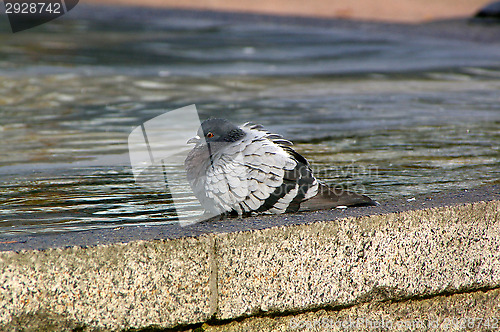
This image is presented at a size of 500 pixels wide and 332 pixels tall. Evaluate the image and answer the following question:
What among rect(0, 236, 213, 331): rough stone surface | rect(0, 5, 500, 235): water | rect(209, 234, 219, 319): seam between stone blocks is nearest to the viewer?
rect(0, 236, 213, 331): rough stone surface

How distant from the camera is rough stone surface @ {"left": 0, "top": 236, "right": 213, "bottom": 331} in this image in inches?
104

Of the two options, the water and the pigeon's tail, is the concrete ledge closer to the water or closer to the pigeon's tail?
the pigeon's tail

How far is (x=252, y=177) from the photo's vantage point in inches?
122

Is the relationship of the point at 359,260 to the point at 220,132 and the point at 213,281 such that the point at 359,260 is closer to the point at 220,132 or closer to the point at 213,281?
the point at 213,281

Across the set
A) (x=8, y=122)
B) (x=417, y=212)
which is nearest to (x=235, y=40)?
(x=8, y=122)

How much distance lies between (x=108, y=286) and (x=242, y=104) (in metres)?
5.21

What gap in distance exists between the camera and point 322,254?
305 cm

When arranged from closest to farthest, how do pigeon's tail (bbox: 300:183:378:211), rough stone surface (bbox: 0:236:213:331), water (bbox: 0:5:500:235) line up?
rough stone surface (bbox: 0:236:213:331) < pigeon's tail (bbox: 300:183:378:211) < water (bbox: 0:5:500:235)

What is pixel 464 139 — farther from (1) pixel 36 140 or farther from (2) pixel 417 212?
(1) pixel 36 140

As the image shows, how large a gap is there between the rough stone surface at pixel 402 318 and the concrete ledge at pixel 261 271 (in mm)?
24

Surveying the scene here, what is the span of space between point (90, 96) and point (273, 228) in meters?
6.02

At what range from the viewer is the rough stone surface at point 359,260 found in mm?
2941

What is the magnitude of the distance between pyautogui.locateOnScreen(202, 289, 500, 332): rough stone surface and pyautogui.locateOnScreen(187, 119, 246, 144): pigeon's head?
909 mm

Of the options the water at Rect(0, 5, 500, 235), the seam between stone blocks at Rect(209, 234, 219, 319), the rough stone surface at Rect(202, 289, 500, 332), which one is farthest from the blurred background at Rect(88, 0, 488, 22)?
the seam between stone blocks at Rect(209, 234, 219, 319)
